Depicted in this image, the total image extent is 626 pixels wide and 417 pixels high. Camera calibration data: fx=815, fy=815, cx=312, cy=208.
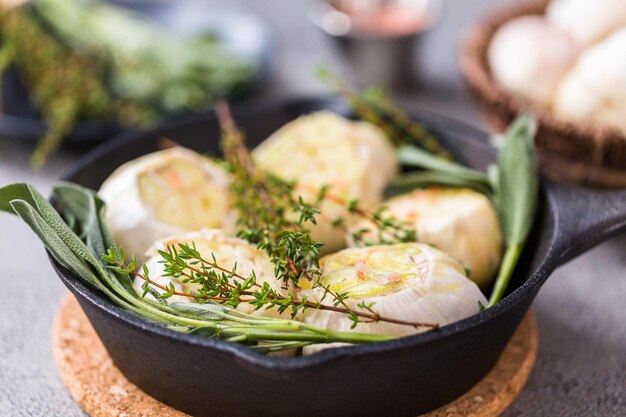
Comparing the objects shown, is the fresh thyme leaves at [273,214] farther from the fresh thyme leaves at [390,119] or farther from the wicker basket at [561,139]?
the wicker basket at [561,139]

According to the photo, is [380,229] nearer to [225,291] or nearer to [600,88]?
[225,291]

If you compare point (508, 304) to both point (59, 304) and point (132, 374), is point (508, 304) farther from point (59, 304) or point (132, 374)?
point (59, 304)

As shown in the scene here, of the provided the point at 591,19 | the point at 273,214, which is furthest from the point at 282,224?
the point at 591,19

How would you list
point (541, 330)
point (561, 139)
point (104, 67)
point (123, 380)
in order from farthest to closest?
1. point (104, 67)
2. point (561, 139)
3. point (541, 330)
4. point (123, 380)

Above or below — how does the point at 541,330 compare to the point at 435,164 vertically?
below

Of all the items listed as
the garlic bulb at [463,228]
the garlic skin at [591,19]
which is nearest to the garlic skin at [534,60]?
the garlic skin at [591,19]

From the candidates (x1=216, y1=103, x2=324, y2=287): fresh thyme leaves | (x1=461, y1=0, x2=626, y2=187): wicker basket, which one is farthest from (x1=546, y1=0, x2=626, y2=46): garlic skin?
(x1=216, y1=103, x2=324, y2=287): fresh thyme leaves
